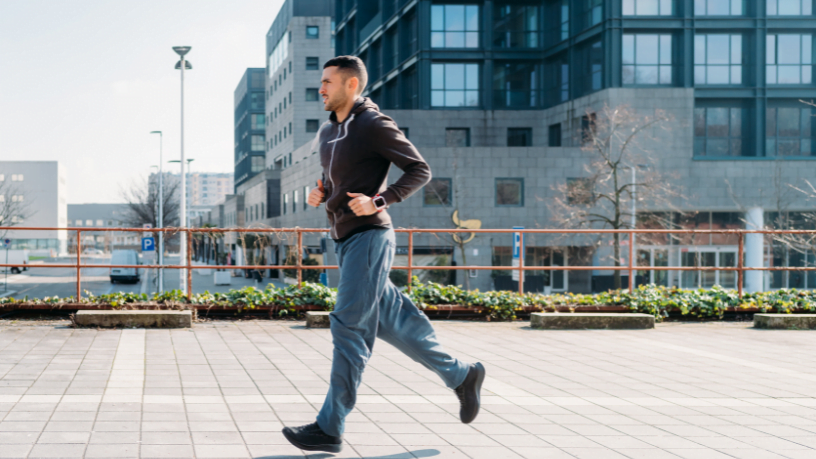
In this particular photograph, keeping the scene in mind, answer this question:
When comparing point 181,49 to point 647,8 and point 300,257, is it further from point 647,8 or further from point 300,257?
point 300,257

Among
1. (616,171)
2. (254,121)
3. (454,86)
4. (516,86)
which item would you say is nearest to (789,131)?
(616,171)

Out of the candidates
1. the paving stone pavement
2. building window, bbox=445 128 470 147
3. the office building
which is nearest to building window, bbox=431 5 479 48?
building window, bbox=445 128 470 147

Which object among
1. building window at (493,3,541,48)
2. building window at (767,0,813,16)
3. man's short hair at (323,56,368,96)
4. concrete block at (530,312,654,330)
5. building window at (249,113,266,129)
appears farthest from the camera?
building window at (249,113,266,129)

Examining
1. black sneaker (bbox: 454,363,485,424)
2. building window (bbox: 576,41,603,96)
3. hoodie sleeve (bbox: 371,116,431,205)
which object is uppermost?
building window (bbox: 576,41,603,96)

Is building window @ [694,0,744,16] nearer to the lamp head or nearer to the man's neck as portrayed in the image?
the lamp head

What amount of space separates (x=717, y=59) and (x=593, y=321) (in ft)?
97.7

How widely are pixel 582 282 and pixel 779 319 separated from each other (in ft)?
88.3

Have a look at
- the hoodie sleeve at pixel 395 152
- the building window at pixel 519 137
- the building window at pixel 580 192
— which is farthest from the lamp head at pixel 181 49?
the hoodie sleeve at pixel 395 152

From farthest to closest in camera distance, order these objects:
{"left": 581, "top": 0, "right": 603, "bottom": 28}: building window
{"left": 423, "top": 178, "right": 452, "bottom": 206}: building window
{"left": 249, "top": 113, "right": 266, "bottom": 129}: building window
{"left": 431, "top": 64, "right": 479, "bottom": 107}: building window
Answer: {"left": 249, "top": 113, "right": 266, "bottom": 129}: building window
{"left": 431, "top": 64, "right": 479, "bottom": 107}: building window
{"left": 423, "top": 178, "right": 452, "bottom": 206}: building window
{"left": 581, "top": 0, "right": 603, "bottom": 28}: building window

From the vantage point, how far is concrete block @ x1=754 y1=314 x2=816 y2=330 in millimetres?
10172

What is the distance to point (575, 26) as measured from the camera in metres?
37.1

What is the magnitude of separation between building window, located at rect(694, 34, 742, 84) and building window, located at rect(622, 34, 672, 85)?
4.49ft

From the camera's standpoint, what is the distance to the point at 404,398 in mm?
5109

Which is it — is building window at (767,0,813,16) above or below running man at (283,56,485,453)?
above
